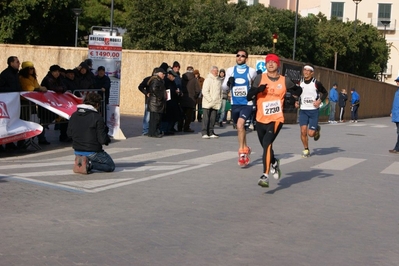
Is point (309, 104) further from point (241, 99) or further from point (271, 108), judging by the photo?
point (271, 108)

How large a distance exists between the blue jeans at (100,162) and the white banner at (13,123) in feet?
9.08

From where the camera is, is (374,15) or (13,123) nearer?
(13,123)

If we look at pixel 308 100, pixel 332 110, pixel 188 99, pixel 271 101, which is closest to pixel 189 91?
pixel 188 99

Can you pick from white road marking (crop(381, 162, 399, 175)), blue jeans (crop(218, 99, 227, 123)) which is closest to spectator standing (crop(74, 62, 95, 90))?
white road marking (crop(381, 162, 399, 175))

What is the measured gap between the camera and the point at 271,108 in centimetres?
1155

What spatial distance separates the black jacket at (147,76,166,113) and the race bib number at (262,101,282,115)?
8.20 meters

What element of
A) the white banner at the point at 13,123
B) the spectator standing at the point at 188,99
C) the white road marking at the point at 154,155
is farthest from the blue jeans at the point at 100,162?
the spectator standing at the point at 188,99

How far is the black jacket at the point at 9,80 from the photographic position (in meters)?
15.6

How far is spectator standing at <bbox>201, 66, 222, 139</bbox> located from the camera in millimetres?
20266

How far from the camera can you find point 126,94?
33.0 meters

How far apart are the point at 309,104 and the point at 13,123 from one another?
6.19 meters

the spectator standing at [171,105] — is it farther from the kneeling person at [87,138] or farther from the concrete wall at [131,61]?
the concrete wall at [131,61]

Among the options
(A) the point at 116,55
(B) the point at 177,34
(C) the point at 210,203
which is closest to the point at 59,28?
(B) the point at 177,34

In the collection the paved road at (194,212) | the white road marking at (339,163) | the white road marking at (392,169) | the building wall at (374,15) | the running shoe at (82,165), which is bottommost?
the paved road at (194,212)
